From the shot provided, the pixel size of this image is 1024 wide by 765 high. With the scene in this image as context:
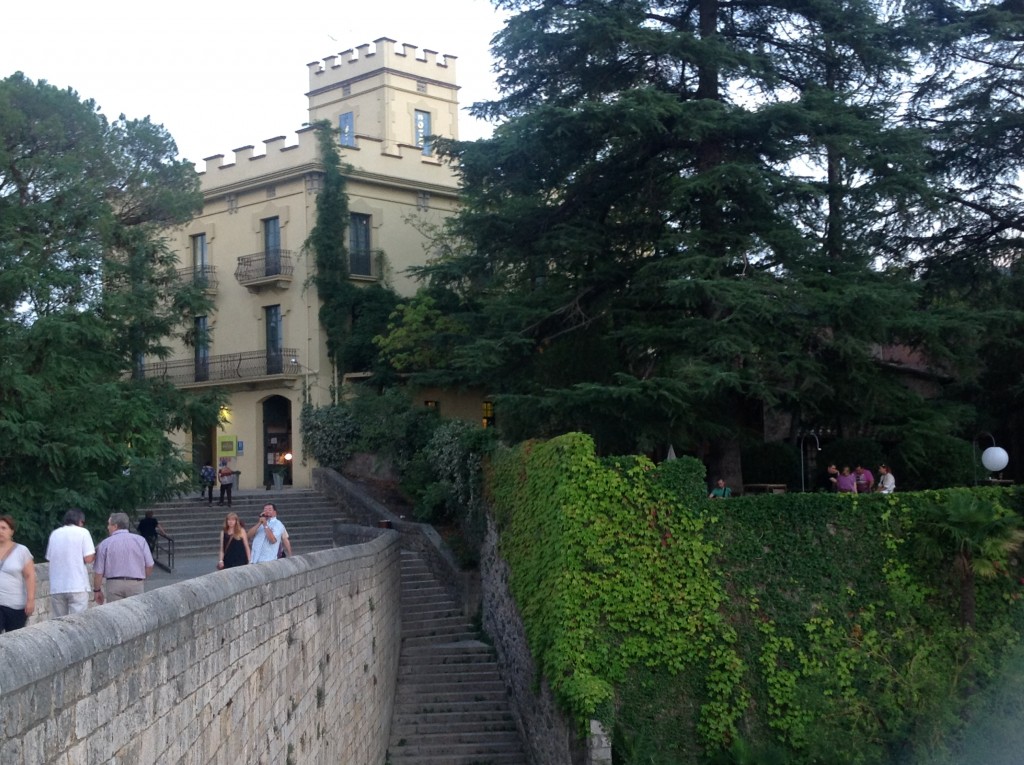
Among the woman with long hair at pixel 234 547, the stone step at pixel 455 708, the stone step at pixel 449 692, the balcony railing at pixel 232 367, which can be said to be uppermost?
the balcony railing at pixel 232 367

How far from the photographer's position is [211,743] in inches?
275

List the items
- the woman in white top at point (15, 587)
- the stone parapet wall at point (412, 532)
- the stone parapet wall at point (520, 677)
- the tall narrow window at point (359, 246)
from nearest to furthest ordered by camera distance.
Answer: the woman in white top at point (15, 587) < the stone parapet wall at point (520, 677) < the stone parapet wall at point (412, 532) < the tall narrow window at point (359, 246)

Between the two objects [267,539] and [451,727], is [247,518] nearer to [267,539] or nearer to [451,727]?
[451,727]

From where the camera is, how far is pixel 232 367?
39.9 meters

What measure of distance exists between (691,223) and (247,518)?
52.8 feet

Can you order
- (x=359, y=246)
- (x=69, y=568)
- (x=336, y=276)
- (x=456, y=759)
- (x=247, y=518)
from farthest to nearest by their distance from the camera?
(x=359, y=246) < (x=336, y=276) < (x=247, y=518) < (x=456, y=759) < (x=69, y=568)

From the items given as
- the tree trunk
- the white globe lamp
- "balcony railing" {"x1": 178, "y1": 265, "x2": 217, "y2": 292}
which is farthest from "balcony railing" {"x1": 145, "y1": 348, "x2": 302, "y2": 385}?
the tree trunk

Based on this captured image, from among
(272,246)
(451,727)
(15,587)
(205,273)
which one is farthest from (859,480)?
(205,273)

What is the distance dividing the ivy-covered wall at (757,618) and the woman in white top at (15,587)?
8381 millimetres

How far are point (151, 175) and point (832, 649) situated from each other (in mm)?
16072

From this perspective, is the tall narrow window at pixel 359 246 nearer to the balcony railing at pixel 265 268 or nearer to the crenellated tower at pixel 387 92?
the balcony railing at pixel 265 268

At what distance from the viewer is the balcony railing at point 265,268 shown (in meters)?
38.5

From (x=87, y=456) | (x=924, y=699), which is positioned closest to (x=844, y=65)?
(x=924, y=699)

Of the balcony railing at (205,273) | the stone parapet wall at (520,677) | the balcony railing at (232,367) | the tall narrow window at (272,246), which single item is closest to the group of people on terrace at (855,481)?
the stone parapet wall at (520,677)
